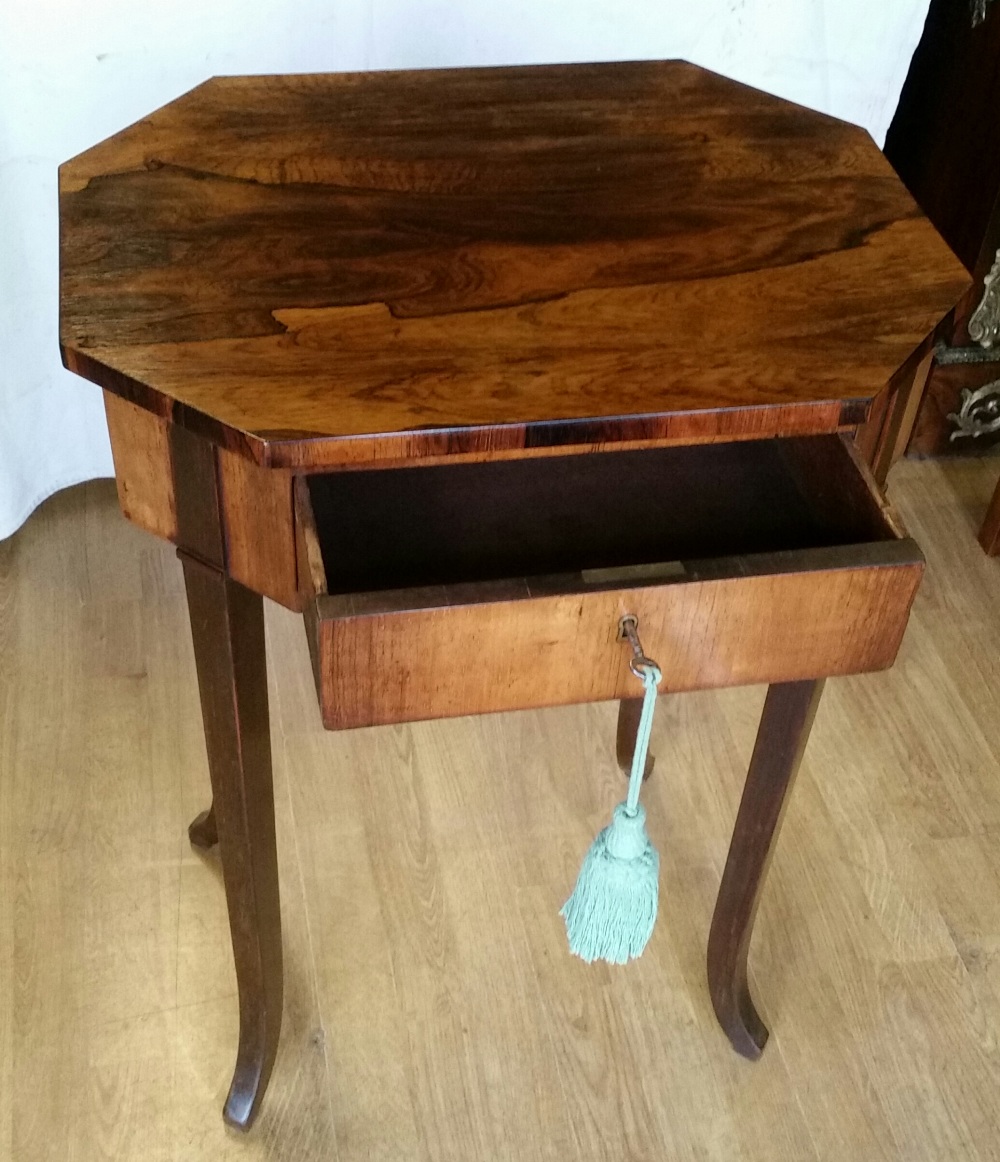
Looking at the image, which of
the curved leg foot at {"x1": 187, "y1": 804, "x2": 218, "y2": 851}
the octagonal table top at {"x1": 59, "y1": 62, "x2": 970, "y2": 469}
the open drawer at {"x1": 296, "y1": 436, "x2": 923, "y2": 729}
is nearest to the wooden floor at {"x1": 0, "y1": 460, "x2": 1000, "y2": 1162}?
the curved leg foot at {"x1": 187, "y1": 804, "x2": 218, "y2": 851}

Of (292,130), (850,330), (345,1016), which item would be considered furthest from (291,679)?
(850,330)

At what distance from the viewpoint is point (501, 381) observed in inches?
25.1

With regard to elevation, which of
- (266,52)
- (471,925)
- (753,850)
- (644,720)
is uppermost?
(266,52)

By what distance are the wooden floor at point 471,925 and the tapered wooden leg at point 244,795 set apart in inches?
2.7

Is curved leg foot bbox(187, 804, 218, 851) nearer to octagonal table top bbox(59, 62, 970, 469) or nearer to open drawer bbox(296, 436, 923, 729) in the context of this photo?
open drawer bbox(296, 436, 923, 729)

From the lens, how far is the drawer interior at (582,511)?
29.6 inches

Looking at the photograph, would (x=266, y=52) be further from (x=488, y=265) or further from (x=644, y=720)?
(x=644, y=720)

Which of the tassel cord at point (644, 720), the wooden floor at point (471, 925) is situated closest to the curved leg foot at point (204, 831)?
the wooden floor at point (471, 925)

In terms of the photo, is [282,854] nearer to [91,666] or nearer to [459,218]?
[91,666]

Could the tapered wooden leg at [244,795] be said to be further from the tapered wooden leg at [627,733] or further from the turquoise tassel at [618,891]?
the tapered wooden leg at [627,733]

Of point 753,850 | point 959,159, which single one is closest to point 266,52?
point 959,159

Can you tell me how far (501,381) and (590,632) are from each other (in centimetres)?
13

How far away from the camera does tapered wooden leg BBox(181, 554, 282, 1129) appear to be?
29.5 inches

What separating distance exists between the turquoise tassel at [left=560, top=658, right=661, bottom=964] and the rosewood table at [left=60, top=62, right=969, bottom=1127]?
4.5 inches
